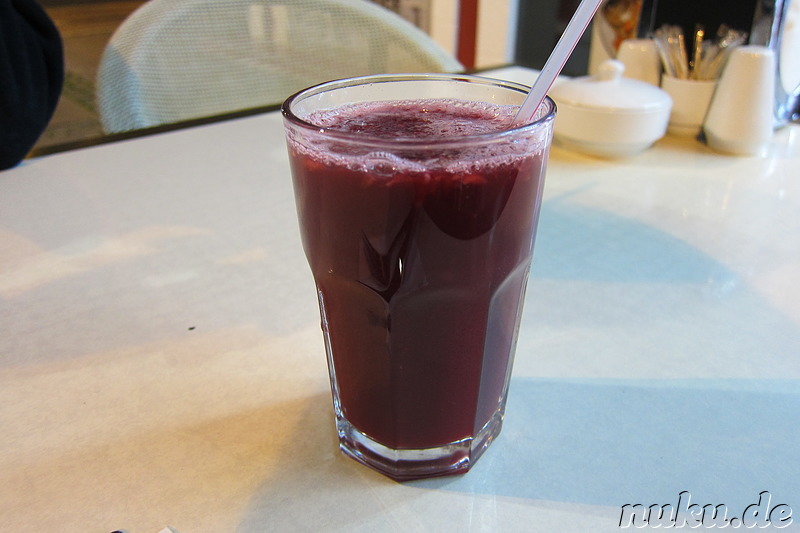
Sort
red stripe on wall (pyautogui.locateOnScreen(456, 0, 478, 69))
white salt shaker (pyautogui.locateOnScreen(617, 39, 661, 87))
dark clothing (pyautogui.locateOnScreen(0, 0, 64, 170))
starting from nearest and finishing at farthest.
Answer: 1. dark clothing (pyautogui.locateOnScreen(0, 0, 64, 170))
2. white salt shaker (pyautogui.locateOnScreen(617, 39, 661, 87))
3. red stripe on wall (pyautogui.locateOnScreen(456, 0, 478, 69))

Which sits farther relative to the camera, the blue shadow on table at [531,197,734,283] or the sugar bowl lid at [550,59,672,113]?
the sugar bowl lid at [550,59,672,113]

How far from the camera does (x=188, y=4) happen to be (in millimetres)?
1547

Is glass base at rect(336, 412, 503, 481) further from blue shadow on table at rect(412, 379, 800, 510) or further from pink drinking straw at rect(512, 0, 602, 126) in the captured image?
pink drinking straw at rect(512, 0, 602, 126)

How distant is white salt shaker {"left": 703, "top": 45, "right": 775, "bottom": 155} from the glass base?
2.83ft

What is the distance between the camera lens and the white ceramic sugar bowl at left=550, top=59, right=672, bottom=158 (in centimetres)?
105

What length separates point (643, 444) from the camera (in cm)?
53

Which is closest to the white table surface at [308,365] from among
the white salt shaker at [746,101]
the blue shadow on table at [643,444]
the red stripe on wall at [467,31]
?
the blue shadow on table at [643,444]

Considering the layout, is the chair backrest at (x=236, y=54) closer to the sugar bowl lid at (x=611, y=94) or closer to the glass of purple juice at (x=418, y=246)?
the sugar bowl lid at (x=611, y=94)

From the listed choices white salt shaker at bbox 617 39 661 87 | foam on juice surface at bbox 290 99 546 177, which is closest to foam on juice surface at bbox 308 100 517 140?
foam on juice surface at bbox 290 99 546 177

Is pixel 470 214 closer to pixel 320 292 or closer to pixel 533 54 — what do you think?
pixel 320 292

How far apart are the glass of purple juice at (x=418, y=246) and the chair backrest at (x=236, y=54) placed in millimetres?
1092

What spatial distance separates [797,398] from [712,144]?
72 cm

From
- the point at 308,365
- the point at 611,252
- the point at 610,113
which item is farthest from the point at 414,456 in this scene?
the point at 610,113

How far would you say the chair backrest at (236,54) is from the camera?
4.69 ft
